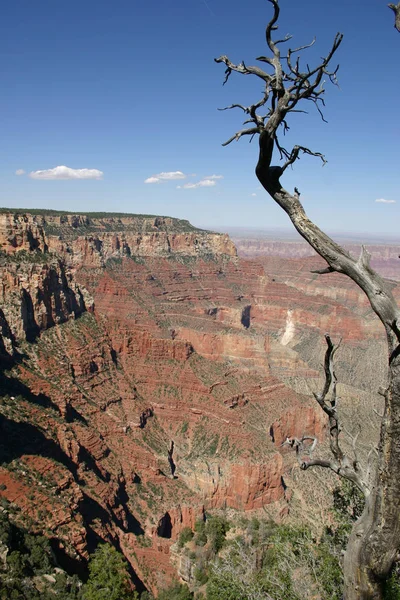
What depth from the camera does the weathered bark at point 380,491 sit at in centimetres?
582

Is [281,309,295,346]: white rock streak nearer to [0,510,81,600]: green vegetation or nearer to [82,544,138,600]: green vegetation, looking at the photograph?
[82,544,138,600]: green vegetation

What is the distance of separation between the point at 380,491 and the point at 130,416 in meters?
51.4

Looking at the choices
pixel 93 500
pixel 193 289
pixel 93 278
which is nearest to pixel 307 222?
pixel 93 500

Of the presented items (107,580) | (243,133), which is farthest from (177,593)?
(243,133)

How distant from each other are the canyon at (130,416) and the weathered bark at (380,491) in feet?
77.5

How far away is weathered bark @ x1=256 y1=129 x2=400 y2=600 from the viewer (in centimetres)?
582

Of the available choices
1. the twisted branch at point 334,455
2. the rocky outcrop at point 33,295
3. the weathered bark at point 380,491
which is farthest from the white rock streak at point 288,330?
the weathered bark at point 380,491

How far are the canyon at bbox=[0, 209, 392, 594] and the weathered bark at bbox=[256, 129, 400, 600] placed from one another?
23.6 meters

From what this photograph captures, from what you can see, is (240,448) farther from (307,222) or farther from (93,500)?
(307,222)

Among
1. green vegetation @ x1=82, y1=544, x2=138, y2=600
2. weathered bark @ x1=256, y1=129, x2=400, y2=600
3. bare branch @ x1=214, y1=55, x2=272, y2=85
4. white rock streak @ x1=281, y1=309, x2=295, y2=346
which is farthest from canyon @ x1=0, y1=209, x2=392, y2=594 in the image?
white rock streak @ x1=281, y1=309, x2=295, y2=346

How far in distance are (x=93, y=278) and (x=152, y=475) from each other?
5562 centimetres

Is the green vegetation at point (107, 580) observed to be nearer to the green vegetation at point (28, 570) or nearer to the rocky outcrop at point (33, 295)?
the green vegetation at point (28, 570)

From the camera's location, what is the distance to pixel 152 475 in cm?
4894

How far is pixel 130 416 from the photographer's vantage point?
55.1 m
